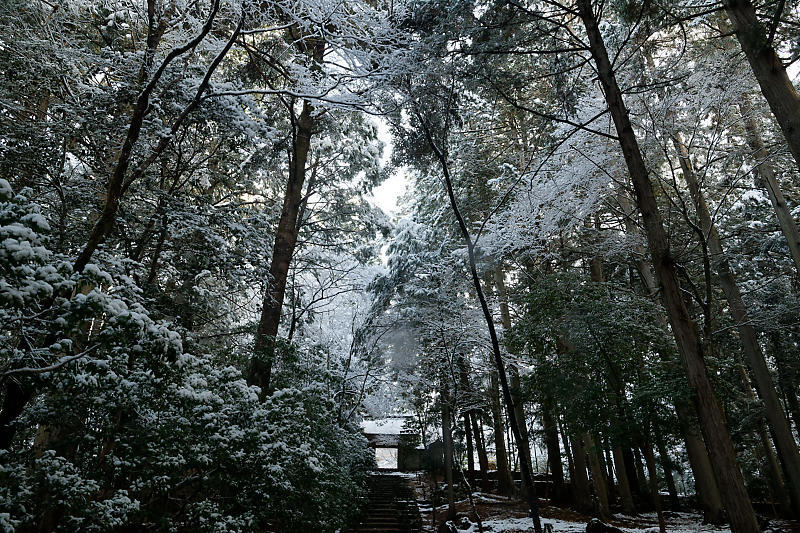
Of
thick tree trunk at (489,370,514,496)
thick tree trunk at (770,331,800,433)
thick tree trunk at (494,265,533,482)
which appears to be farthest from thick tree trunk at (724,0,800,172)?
thick tree trunk at (770,331,800,433)

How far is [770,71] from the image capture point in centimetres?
432

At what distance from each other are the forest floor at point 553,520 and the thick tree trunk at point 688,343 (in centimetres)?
587

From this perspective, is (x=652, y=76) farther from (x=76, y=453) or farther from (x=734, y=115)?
(x=76, y=453)

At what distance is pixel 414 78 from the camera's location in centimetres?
654

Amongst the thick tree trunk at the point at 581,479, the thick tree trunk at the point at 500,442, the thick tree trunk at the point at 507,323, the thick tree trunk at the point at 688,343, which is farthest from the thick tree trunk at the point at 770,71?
the thick tree trunk at the point at 500,442

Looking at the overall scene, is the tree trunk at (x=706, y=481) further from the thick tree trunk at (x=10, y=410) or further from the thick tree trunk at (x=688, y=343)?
the thick tree trunk at (x=10, y=410)

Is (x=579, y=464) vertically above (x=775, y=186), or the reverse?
(x=775, y=186)

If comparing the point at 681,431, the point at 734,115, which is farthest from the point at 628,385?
the point at 734,115

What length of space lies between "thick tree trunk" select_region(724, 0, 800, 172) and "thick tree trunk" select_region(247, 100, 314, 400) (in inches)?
267

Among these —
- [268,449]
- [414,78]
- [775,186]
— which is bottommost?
[268,449]

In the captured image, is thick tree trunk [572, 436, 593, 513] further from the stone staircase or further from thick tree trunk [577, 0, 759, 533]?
thick tree trunk [577, 0, 759, 533]

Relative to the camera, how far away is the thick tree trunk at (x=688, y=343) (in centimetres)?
364

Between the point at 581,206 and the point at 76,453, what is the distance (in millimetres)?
10453

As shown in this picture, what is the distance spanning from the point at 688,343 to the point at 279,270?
6312mm
